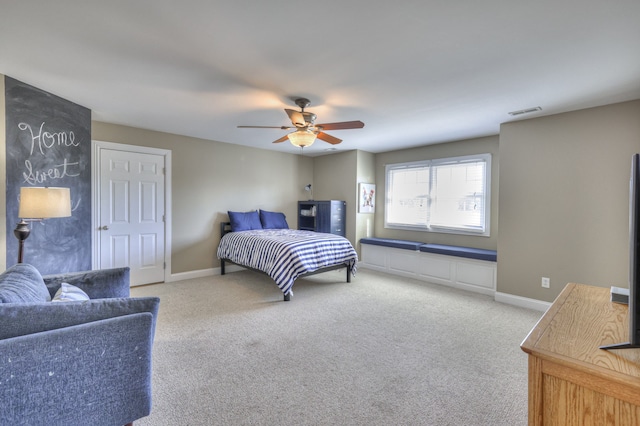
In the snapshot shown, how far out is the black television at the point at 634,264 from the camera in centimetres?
98

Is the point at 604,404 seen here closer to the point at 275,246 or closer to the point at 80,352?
the point at 80,352

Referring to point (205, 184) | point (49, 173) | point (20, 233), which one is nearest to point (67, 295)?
point (20, 233)

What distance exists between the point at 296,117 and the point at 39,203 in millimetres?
2300

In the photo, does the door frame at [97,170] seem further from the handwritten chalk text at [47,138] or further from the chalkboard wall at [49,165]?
the handwritten chalk text at [47,138]

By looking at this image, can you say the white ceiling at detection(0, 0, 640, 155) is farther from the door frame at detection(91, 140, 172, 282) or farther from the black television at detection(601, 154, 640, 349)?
the black television at detection(601, 154, 640, 349)

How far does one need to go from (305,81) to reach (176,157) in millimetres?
3146

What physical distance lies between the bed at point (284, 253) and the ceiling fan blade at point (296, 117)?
5.58ft

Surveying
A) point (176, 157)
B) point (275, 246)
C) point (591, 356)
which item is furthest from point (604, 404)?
point (176, 157)

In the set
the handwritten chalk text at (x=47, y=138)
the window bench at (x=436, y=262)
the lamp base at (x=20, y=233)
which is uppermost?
the handwritten chalk text at (x=47, y=138)

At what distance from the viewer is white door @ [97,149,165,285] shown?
4.21 m

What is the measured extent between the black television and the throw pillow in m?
2.61

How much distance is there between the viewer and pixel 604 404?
0.92m

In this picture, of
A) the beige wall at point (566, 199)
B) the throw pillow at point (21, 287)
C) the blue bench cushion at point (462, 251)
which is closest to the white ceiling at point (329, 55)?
the beige wall at point (566, 199)

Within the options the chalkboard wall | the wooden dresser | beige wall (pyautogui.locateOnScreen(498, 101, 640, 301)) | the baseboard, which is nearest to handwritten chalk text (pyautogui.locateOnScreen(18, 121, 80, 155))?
the chalkboard wall
